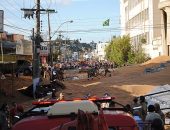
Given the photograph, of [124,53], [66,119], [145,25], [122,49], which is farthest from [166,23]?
[66,119]

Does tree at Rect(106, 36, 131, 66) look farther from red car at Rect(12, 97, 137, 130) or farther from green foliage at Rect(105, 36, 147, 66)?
red car at Rect(12, 97, 137, 130)

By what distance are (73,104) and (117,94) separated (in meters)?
29.4

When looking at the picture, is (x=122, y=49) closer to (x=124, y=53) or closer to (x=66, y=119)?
(x=124, y=53)

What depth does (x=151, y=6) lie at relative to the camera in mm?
80875

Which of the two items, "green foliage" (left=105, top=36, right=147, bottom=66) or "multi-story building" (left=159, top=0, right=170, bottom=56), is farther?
"green foliage" (left=105, top=36, right=147, bottom=66)

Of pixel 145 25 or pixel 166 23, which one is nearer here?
pixel 166 23

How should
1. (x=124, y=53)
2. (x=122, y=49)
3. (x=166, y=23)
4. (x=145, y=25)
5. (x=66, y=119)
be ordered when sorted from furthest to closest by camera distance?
(x=124, y=53) < (x=122, y=49) < (x=145, y=25) < (x=166, y=23) < (x=66, y=119)

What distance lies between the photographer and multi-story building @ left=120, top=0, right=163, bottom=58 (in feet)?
259

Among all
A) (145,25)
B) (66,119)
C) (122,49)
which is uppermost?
(145,25)

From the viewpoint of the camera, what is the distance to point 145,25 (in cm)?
8700

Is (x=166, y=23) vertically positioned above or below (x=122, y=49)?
above

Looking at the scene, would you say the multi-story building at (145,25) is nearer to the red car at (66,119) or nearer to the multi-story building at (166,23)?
Answer: the multi-story building at (166,23)

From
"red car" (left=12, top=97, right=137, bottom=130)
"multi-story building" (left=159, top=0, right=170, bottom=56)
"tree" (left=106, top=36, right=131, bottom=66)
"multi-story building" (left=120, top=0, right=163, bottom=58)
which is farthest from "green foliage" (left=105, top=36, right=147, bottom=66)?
"red car" (left=12, top=97, right=137, bottom=130)

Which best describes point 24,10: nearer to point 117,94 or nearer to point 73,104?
point 117,94
